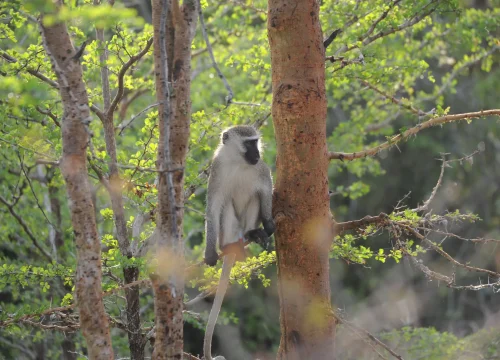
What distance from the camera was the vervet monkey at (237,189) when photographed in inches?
220

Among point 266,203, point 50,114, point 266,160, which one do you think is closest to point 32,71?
point 50,114

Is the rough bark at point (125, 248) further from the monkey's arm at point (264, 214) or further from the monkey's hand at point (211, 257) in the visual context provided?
the monkey's arm at point (264, 214)

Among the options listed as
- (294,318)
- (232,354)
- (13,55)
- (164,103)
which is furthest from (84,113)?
(232,354)

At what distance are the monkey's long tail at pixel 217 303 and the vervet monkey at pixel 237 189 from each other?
0.35m

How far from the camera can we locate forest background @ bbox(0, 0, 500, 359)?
4.79 m

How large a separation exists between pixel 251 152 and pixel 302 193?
151 cm

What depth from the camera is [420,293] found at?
13.6m

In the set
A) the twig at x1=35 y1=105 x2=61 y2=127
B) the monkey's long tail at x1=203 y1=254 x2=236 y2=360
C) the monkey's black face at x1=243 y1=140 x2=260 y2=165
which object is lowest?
the monkey's long tail at x1=203 y1=254 x2=236 y2=360

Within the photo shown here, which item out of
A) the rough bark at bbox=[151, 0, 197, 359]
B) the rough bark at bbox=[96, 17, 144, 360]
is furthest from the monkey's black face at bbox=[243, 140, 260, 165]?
the rough bark at bbox=[151, 0, 197, 359]

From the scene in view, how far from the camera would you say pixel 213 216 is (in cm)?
559

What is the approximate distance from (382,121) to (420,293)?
540cm

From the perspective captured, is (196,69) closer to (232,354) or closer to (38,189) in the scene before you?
(38,189)

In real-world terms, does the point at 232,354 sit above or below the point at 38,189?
below

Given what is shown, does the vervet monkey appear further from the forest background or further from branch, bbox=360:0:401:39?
branch, bbox=360:0:401:39
